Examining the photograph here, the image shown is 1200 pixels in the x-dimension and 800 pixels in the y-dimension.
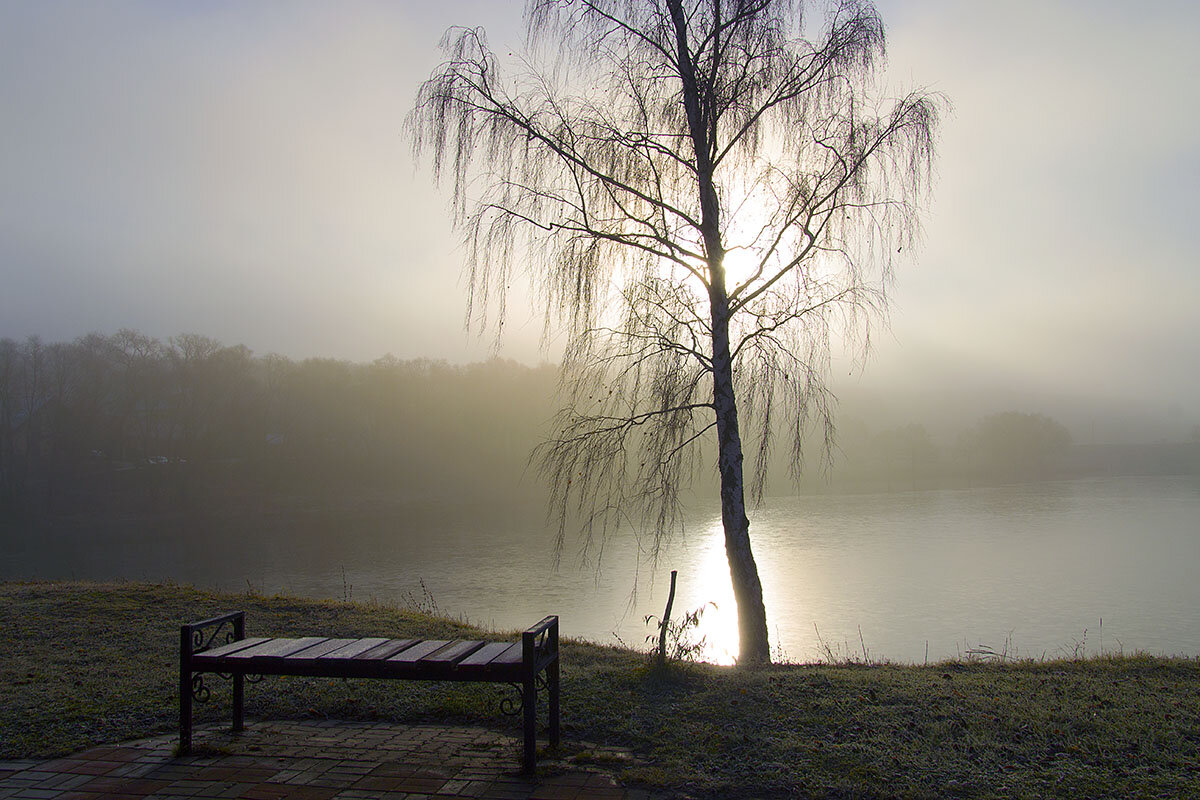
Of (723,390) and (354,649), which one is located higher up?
(723,390)

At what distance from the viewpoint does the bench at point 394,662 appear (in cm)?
319

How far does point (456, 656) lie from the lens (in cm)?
335

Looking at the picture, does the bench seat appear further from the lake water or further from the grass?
the lake water

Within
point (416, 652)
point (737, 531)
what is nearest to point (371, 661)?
point (416, 652)

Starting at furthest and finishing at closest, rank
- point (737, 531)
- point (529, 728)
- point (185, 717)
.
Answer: point (737, 531) → point (185, 717) → point (529, 728)

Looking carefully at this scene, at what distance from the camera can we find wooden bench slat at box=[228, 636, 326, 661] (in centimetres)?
339

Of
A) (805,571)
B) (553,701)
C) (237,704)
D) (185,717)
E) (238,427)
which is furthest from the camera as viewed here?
(238,427)

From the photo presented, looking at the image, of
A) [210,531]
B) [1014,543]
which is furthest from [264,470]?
[1014,543]

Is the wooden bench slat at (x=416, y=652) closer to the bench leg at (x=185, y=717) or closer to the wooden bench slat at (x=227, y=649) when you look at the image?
the wooden bench slat at (x=227, y=649)

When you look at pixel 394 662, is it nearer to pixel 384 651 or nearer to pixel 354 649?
pixel 384 651

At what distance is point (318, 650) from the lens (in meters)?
3.53

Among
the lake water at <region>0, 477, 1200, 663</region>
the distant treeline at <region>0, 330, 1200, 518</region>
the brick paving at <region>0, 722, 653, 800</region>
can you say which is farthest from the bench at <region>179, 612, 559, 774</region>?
the distant treeline at <region>0, 330, 1200, 518</region>

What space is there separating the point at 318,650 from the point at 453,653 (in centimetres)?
69

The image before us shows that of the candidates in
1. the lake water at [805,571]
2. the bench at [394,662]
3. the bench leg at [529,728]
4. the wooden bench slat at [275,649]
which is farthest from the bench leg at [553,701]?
the lake water at [805,571]
